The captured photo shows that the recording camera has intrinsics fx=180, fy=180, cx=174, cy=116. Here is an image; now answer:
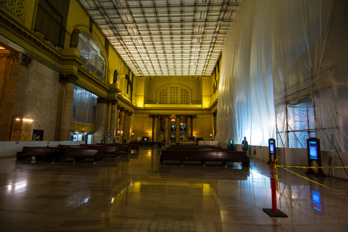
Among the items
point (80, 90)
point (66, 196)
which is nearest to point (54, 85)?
point (80, 90)

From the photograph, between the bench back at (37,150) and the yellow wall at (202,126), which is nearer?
the bench back at (37,150)

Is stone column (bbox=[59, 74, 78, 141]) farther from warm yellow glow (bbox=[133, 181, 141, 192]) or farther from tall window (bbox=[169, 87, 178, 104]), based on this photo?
tall window (bbox=[169, 87, 178, 104])

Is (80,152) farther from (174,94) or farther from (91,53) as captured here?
(174,94)

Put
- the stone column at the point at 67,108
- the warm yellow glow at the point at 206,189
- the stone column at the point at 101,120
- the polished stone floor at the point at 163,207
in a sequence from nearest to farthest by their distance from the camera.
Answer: the polished stone floor at the point at 163,207, the warm yellow glow at the point at 206,189, the stone column at the point at 67,108, the stone column at the point at 101,120

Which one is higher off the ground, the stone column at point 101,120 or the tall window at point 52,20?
the tall window at point 52,20

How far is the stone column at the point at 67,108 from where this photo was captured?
16.6 meters

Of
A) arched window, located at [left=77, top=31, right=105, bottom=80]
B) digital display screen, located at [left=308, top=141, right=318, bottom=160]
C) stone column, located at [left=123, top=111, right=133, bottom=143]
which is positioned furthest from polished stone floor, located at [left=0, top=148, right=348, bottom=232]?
stone column, located at [left=123, top=111, right=133, bottom=143]

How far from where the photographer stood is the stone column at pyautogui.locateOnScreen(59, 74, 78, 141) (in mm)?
16562

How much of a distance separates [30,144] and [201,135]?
32355 millimetres

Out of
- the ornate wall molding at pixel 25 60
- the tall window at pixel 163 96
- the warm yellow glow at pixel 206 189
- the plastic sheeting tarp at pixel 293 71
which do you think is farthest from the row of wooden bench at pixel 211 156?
the tall window at pixel 163 96

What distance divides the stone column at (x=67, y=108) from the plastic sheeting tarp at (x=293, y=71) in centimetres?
1530

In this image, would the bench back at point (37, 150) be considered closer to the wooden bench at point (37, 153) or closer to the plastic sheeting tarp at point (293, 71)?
the wooden bench at point (37, 153)

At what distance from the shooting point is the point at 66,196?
12.2ft

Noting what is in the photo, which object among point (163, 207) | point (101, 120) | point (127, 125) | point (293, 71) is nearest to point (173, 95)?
point (127, 125)
